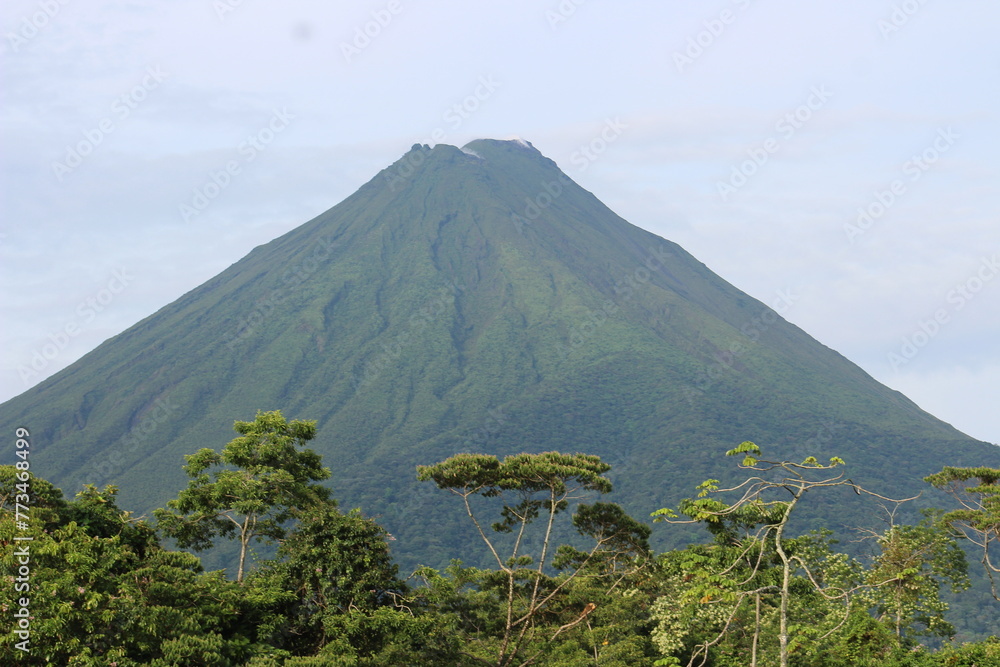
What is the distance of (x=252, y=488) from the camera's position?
19641 millimetres

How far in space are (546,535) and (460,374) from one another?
10305 cm

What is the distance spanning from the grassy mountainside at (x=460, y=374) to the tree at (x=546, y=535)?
62.8 m

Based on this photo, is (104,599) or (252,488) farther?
(252,488)

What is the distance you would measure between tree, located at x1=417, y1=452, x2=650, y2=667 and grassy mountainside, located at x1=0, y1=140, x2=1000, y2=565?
62801 millimetres

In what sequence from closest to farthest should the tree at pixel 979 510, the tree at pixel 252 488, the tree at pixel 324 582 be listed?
the tree at pixel 324 582 < the tree at pixel 252 488 < the tree at pixel 979 510

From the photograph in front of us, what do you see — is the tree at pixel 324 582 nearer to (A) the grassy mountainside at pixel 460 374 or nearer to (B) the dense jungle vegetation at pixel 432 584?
(B) the dense jungle vegetation at pixel 432 584

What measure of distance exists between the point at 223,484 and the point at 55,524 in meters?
4.06

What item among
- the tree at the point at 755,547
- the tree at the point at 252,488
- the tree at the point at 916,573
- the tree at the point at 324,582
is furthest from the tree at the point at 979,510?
the tree at the point at 252,488

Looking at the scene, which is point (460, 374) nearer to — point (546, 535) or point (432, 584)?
point (432, 584)

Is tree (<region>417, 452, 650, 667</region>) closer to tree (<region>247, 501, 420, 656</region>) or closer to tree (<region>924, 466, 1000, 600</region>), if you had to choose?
tree (<region>247, 501, 420, 656</region>)

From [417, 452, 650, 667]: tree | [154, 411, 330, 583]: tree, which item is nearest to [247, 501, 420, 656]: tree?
[154, 411, 330, 583]: tree

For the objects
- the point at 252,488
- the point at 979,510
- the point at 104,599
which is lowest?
the point at 979,510

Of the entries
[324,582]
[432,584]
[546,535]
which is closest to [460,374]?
[432,584]

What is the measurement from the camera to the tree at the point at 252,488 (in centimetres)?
2011
